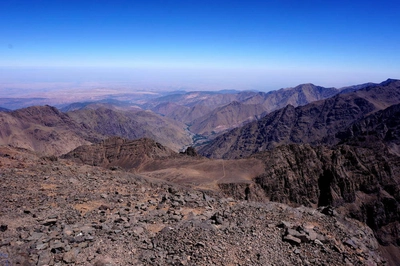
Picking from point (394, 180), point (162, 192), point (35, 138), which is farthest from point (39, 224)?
point (35, 138)

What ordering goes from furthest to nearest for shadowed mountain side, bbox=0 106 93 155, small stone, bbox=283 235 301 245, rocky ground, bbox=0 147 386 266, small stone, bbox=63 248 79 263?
shadowed mountain side, bbox=0 106 93 155 → small stone, bbox=283 235 301 245 → rocky ground, bbox=0 147 386 266 → small stone, bbox=63 248 79 263

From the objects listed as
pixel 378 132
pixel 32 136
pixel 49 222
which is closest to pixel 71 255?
pixel 49 222

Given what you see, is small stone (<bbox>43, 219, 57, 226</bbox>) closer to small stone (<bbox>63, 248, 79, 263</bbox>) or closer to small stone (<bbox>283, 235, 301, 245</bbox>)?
small stone (<bbox>63, 248, 79, 263</bbox>)

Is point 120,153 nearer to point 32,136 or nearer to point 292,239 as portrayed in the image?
point 32,136

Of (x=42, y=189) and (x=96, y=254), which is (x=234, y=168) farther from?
(x=96, y=254)

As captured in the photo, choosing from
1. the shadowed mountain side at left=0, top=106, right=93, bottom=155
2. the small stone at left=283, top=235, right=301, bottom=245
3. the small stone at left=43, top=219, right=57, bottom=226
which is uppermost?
the small stone at left=43, top=219, right=57, bottom=226

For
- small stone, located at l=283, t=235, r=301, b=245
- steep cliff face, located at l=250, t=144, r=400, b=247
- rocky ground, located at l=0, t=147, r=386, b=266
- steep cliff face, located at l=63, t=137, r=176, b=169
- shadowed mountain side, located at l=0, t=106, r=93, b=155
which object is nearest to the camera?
rocky ground, located at l=0, t=147, r=386, b=266

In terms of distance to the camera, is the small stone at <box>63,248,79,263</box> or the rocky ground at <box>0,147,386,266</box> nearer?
the small stone at <box>63,248,79,263</box>

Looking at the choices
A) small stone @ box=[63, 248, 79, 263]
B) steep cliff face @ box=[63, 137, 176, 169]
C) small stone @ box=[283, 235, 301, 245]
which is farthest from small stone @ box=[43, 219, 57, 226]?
steep cliff face @ box=[63, 137, 176, 169]
